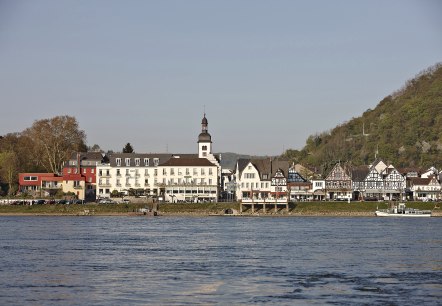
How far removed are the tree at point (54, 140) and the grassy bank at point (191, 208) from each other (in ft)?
96.7

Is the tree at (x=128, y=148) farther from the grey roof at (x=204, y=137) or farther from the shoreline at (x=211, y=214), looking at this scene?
the shoreline at (x=211, y=214)

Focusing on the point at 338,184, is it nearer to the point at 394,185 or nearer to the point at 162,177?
the point at 394,185

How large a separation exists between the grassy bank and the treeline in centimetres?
2758

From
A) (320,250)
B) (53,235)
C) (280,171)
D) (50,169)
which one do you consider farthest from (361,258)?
(50,169)

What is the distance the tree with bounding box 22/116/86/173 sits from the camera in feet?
552

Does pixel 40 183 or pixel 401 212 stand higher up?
pixel 40 183

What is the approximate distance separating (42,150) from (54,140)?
4179 mm

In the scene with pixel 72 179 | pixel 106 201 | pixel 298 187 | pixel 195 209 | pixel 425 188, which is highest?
pixel 72 179

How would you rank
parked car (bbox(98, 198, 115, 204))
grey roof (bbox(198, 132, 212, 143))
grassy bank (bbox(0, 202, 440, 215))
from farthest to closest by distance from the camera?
1. grey roof (bbox(198, 132, 212, 143))
2. parked car (bbox(98, 198, 115, 204))
3. grassy bank (bbox(0, 202, 440, 215))

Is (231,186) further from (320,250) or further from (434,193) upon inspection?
(320,250)

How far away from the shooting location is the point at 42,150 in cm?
17175

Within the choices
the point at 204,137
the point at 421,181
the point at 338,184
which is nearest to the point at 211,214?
the point at 204,137

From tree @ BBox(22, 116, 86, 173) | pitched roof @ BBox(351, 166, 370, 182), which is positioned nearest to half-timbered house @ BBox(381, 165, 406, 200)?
pitched roof @ BBox(351, 166, 370, 182)

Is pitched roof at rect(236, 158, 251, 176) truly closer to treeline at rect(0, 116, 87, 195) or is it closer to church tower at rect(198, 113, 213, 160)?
church tower at rect(198, 113, 213, 160)
